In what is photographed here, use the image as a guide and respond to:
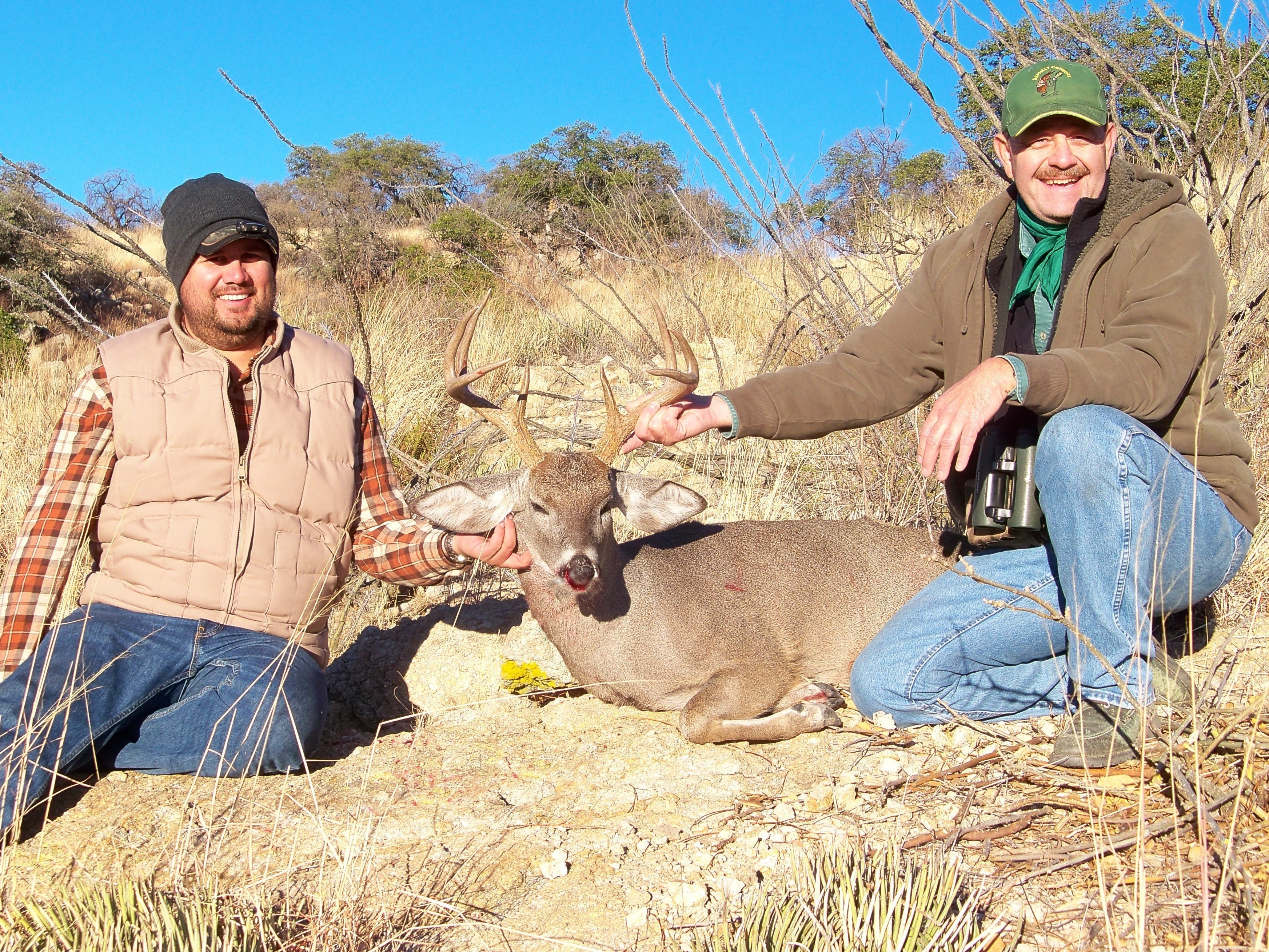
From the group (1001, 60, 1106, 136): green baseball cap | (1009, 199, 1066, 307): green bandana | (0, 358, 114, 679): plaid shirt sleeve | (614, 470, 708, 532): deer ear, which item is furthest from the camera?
(614, 470, 708, 532): deer ear

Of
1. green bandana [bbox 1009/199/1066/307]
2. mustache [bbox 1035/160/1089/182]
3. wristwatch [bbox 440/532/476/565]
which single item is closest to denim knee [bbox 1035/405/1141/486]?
green bandana [bbox 1009/199/1066/307]

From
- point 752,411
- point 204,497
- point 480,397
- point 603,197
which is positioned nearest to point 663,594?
point 752,411

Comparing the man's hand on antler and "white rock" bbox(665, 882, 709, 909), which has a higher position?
the man's hand on antler

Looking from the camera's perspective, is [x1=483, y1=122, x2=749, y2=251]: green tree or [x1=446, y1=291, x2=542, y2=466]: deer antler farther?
[x1=483, y1=122, x2=749, y2=251]: green tree

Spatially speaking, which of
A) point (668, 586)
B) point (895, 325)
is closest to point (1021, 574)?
point (895, 325)

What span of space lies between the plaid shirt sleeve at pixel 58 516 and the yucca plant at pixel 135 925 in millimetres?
1499

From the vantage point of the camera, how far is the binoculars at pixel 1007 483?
3.40 metres

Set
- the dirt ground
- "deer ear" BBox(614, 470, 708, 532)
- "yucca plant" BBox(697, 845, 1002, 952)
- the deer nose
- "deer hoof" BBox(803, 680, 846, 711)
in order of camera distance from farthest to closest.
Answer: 1. "deer ear" BBox(614, 470, 708, 532)
2. "deer hoof" BBox(803, 680, 846, 711)
3. the deer nose
4. the dirt ground
5. "yucca plant" BBox(697, 845, 1002, 952)

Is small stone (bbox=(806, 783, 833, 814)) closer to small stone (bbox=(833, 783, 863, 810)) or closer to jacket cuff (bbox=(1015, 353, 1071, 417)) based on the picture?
small stone (bbox=(833, 783, 863, 810))

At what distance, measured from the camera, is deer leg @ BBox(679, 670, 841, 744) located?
380cm

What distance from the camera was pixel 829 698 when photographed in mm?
4164

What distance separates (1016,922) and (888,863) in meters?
0.28

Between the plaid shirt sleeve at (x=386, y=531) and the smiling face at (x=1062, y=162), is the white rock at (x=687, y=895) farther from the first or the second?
the smiling face at (x=1062, y=162)

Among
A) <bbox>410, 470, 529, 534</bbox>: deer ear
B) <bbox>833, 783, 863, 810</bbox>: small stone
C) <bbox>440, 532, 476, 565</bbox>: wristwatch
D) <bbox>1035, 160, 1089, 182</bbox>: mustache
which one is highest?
<bbox>1035, 160, 1089, 182</bbox>: mustache
